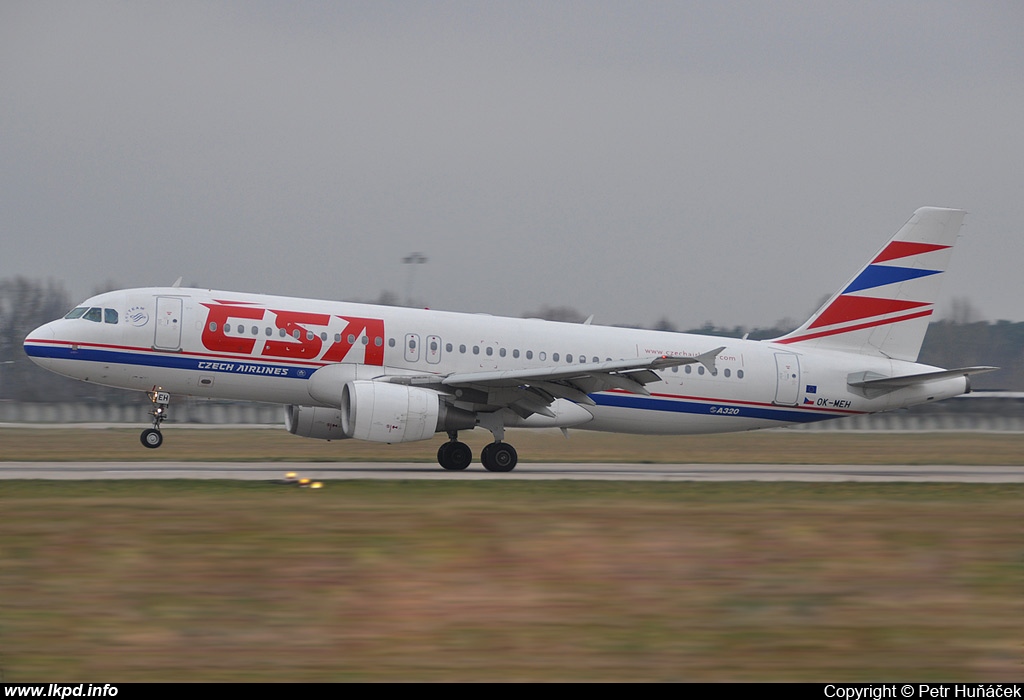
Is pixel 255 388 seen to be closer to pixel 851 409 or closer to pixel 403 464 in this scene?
pixel 403 464

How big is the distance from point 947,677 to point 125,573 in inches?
290

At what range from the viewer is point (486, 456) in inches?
919

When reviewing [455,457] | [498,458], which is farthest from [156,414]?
[498,458]

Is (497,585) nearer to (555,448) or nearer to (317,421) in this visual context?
(317,421)

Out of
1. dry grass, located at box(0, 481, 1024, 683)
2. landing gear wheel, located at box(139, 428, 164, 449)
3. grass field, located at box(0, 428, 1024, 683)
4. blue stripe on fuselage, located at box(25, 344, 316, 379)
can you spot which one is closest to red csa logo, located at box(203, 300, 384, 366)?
blue stripe on fuselage, located at box(25, 344, 316, 379)

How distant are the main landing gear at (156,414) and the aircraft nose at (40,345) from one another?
7.40 ft

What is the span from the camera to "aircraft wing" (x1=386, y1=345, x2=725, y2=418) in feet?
72.2

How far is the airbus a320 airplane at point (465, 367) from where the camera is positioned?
2244cm

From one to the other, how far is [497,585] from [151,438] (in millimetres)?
15759

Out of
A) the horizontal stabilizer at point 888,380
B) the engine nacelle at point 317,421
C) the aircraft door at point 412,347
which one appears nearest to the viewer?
the aircraft door at point 412,347

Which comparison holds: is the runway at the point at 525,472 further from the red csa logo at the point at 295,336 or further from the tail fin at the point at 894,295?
the tail fin at the point at 894,295

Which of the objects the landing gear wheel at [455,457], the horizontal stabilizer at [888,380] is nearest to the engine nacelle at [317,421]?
the landing gear wheel at [455,457]

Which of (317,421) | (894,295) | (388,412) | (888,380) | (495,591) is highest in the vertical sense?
(894,295)

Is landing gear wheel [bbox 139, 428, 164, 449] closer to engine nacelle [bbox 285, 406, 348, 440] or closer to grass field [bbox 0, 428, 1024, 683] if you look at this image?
engine nacelle [bbox 285, 406, 348, 440]
